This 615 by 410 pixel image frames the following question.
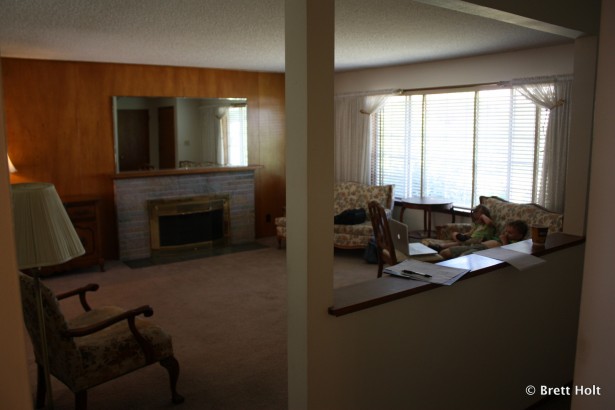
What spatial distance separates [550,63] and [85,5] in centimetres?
441

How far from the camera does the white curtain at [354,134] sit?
7.32m

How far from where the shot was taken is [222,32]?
13.8 feet

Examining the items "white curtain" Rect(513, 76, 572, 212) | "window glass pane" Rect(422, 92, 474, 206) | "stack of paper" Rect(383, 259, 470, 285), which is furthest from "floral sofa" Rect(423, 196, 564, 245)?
"stack of paper" Rect(383, 259, 470, 285)

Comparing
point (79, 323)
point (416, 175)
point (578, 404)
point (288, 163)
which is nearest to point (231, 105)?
point (416, 175)

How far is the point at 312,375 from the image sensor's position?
210 centimetres

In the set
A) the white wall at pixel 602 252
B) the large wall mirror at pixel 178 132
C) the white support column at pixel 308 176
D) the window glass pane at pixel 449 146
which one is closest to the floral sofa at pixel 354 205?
the window glass pane at pixel 449 146

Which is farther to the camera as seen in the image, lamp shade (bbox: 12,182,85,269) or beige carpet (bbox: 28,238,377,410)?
beige carpet (bbox: 28,238,377,410)

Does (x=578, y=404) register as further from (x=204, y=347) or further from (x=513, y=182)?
(x=513, y=182)

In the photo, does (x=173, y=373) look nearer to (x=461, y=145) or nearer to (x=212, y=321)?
(x=212, y=321)

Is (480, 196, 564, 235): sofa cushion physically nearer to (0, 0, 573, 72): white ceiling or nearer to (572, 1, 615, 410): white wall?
(0, 0, 573, 72): white ceiling

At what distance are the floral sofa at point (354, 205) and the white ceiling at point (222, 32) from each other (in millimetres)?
1727

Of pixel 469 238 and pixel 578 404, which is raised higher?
pixel 578 404

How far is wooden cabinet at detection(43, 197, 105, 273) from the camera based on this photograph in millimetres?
5832

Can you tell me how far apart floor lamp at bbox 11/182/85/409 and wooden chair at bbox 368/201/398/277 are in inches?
101
